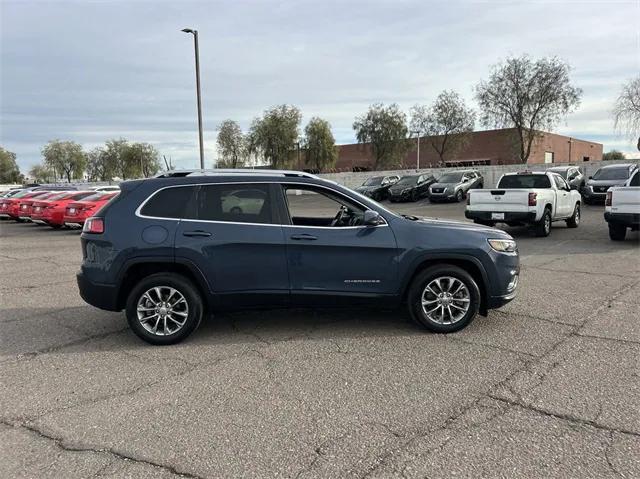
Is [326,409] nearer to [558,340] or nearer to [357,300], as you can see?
[357,300]

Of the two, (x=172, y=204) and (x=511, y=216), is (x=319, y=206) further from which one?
(x=511, y=216)

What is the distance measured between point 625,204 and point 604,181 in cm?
1165

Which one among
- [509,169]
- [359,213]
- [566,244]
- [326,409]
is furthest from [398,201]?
[326,409]

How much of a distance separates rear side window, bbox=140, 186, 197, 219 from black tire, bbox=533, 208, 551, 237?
10.4m

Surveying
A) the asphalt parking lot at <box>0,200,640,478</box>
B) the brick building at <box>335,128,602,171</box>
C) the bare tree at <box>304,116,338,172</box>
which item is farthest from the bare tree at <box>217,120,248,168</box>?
the asphalt parking lot at <box>0,200,640,478</box>

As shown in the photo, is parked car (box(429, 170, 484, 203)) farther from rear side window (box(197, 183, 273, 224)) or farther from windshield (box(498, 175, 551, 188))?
rear side window (box(197, 183, 273, 224))

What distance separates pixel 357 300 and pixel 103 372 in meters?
2.52

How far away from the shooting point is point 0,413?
3631 mm

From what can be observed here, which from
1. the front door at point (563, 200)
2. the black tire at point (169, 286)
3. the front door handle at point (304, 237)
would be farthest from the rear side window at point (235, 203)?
the front door at point (563, 200)

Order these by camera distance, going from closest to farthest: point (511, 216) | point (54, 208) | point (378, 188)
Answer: point (511, 216) < point (54, 208) < point (378, 188)

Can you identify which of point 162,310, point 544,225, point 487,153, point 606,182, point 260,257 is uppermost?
point 487,153

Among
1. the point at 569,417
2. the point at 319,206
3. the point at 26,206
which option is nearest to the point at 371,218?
the point at 319,206

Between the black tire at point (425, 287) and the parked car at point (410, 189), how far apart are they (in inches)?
908

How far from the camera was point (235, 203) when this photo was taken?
509cm
